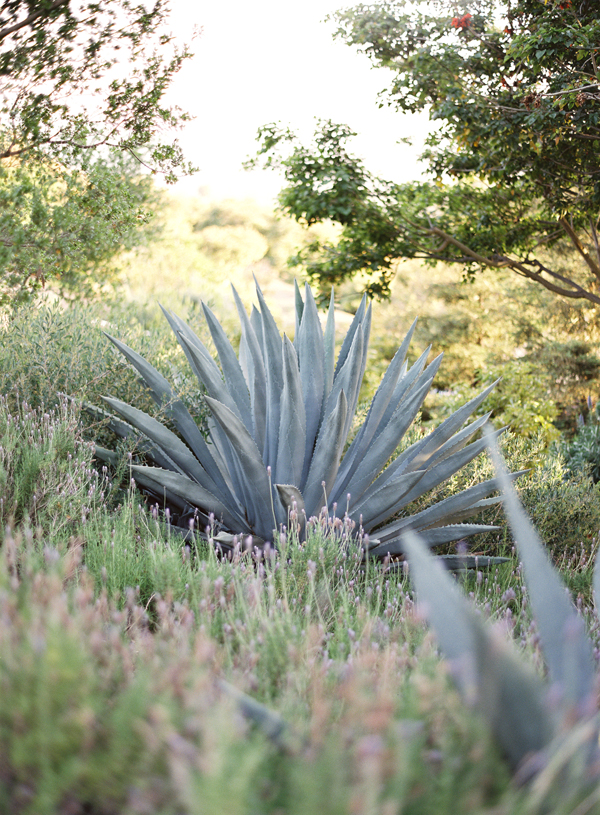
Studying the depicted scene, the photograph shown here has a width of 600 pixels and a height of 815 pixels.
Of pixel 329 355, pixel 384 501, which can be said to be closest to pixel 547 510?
pixel 384 501

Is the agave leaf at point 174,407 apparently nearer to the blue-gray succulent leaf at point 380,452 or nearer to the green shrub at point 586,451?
the blue-gray succulent leaf at point 380,452

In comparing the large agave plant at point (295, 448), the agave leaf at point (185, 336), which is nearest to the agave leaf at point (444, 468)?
the large agave plant at point (295, 448)

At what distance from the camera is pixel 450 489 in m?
4.34

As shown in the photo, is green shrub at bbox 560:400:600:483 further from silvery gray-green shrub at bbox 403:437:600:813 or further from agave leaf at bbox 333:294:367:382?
silvery gray-green shrub at bbox 403:437:600:813

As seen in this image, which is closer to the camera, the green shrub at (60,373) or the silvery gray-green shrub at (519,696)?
the silvery gray-green shrub at (519,696)

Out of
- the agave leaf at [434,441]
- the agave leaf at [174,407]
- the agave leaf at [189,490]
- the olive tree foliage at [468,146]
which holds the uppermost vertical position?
the olive tree foliage at [468,146]

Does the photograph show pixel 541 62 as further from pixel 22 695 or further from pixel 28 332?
pixel 22 695

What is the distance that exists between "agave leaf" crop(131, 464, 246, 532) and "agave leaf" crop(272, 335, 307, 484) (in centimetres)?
29

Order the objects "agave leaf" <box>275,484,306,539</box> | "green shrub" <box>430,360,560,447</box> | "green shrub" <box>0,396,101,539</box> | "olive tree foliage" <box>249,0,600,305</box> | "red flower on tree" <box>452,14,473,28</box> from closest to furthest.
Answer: "green shrub" <box>0,396,101,539</box>
"agave leaf" <box>275,484,306,539</box>
"olive tree foliage" <box>249,0,600,305</box>
"red flower on tree" <box>452,14,473,28</box>
"green shrub" <box>430,360,560,447</box>

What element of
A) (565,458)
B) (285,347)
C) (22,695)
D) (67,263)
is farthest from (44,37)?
(565,458)

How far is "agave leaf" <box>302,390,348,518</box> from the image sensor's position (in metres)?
2.89

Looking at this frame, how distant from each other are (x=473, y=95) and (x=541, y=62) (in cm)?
159

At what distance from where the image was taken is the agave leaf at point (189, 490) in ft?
9.45

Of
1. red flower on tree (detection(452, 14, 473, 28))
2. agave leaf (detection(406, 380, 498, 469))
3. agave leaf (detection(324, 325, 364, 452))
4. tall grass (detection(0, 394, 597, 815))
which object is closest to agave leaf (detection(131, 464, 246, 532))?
agave leaf (detection(324, 325, 364, 452))
